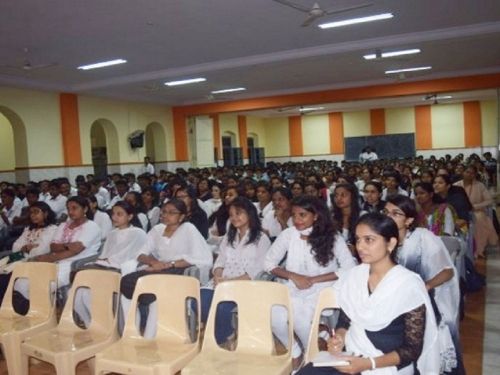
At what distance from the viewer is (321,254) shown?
10.6 feet

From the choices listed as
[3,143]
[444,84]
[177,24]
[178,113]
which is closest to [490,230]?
[177,24]

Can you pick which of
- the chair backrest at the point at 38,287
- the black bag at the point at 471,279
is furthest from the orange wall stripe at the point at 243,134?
the chair backrest at the point at 38,287

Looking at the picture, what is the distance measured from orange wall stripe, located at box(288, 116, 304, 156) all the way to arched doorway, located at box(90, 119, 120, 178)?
393 inches

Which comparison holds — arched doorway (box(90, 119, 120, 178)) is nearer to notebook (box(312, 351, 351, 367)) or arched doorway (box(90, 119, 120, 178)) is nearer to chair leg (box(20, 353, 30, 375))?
chair leg (box(20, 353, 30, 375))

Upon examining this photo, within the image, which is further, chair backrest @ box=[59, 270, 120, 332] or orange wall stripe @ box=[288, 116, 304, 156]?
orange wall stripe @ box=[288, 116, 304, 156]

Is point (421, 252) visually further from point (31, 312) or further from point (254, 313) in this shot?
point (31, 312)

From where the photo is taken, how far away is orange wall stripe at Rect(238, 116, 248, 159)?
20656 millimetres

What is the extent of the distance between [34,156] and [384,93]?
8.67m

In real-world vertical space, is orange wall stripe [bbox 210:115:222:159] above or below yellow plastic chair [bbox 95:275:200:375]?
above

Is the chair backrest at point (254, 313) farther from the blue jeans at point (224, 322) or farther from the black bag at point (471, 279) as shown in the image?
the black bag at point (471, 279)

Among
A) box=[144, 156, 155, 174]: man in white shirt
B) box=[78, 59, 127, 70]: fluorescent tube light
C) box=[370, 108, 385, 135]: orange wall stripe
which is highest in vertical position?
box=[78, 59, 127, 70]: fluorescent tube light

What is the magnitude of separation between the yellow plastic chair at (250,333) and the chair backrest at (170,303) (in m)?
0.21

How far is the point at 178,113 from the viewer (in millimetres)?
15305

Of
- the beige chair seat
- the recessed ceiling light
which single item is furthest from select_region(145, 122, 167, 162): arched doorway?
the beige chair seat
